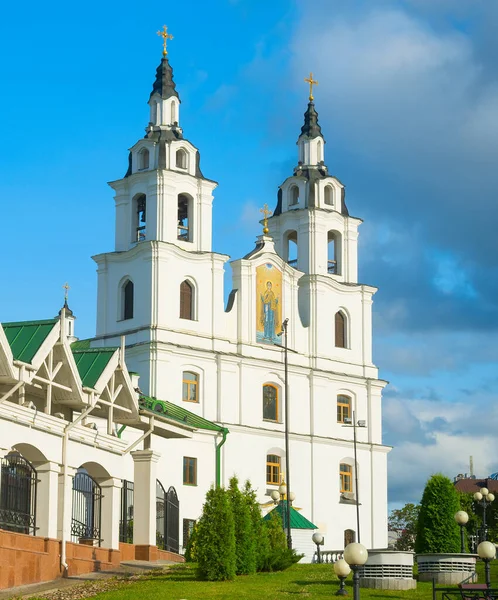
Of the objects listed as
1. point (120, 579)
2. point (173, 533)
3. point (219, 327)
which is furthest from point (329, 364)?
point (120, 579)

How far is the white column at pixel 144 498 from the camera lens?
29.6 metres

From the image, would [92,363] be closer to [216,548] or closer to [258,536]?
[258,536]

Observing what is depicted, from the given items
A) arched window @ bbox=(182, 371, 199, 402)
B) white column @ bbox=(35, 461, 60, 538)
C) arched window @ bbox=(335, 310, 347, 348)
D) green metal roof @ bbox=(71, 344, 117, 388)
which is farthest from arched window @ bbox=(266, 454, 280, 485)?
white column @ bbox=(35, 461, 60, 538)

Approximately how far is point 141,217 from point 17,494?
3386 cm

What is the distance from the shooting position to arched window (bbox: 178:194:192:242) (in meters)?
56.5

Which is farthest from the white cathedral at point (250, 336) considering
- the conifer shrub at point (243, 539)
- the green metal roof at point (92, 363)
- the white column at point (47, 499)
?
the white column at point (47, 499)

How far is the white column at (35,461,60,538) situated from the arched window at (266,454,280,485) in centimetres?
3161

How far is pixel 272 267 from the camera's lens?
192 feet

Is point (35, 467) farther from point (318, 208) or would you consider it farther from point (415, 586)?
point (318, 208)

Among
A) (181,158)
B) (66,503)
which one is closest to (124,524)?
(66,503)

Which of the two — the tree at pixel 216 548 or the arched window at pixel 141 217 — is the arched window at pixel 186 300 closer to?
the arched window at pixel 141 217

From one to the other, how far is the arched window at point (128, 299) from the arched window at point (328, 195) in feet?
42.1

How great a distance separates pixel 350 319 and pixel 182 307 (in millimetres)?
10401

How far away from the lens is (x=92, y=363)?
2856cm
